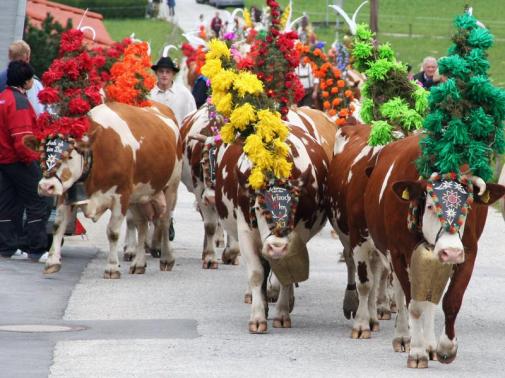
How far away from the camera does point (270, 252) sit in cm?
1263

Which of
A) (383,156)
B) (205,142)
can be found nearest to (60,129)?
(205,142)

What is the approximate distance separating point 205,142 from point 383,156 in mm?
5056

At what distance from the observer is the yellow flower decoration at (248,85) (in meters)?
13.1

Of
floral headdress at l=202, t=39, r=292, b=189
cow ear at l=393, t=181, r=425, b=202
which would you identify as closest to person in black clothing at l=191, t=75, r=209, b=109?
floral headdress at l=202, t=39, r=292, b=189

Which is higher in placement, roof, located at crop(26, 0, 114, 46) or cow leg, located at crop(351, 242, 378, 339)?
cow leg, located at crop(351, 242, 378, 339)

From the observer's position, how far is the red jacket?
57.1ft

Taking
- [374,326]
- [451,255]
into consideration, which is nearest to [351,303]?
[374,326]

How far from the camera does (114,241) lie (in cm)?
1669

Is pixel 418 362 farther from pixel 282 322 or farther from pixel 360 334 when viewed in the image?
pixel 282 322

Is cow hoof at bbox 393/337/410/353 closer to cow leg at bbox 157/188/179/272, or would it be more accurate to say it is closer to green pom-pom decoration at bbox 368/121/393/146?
green pom-pom decoration at bbox 368/121/393/146

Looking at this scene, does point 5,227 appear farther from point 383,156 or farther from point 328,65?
point 383,156

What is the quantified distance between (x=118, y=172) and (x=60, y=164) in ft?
2.53

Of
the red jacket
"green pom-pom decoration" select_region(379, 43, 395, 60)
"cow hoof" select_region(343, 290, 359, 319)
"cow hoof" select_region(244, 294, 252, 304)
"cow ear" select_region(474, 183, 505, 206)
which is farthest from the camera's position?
the red jacket

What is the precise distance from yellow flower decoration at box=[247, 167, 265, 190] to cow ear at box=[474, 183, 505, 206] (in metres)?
2.25
